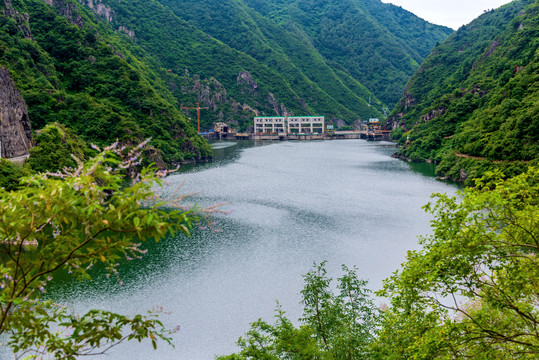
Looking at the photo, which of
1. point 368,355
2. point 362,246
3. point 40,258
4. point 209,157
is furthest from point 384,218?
point 209,157

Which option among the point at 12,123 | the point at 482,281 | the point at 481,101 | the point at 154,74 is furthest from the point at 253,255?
the point at 154,74

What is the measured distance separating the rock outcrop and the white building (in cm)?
10634

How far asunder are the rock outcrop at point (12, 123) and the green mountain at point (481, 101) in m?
45.4

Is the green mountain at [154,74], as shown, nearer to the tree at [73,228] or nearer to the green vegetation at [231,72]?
the green vegetation at [231,72]

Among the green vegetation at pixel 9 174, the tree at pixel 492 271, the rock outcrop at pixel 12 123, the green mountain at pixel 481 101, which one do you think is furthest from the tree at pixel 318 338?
the rock outcrop at pixel 12 123

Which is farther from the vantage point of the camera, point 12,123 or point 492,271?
point 12,123

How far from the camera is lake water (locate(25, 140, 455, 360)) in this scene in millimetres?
19312

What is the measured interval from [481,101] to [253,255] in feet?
197

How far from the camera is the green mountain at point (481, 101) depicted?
42469mm

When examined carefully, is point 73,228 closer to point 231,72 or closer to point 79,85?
point 79,85

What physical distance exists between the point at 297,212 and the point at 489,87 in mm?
53168

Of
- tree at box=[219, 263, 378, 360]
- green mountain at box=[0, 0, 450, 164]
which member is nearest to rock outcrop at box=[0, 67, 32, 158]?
green mountain at box=[0, 0, 450, 164]

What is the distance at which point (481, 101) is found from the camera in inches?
2717

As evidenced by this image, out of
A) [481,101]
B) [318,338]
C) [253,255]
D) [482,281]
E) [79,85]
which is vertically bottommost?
[253,255]
